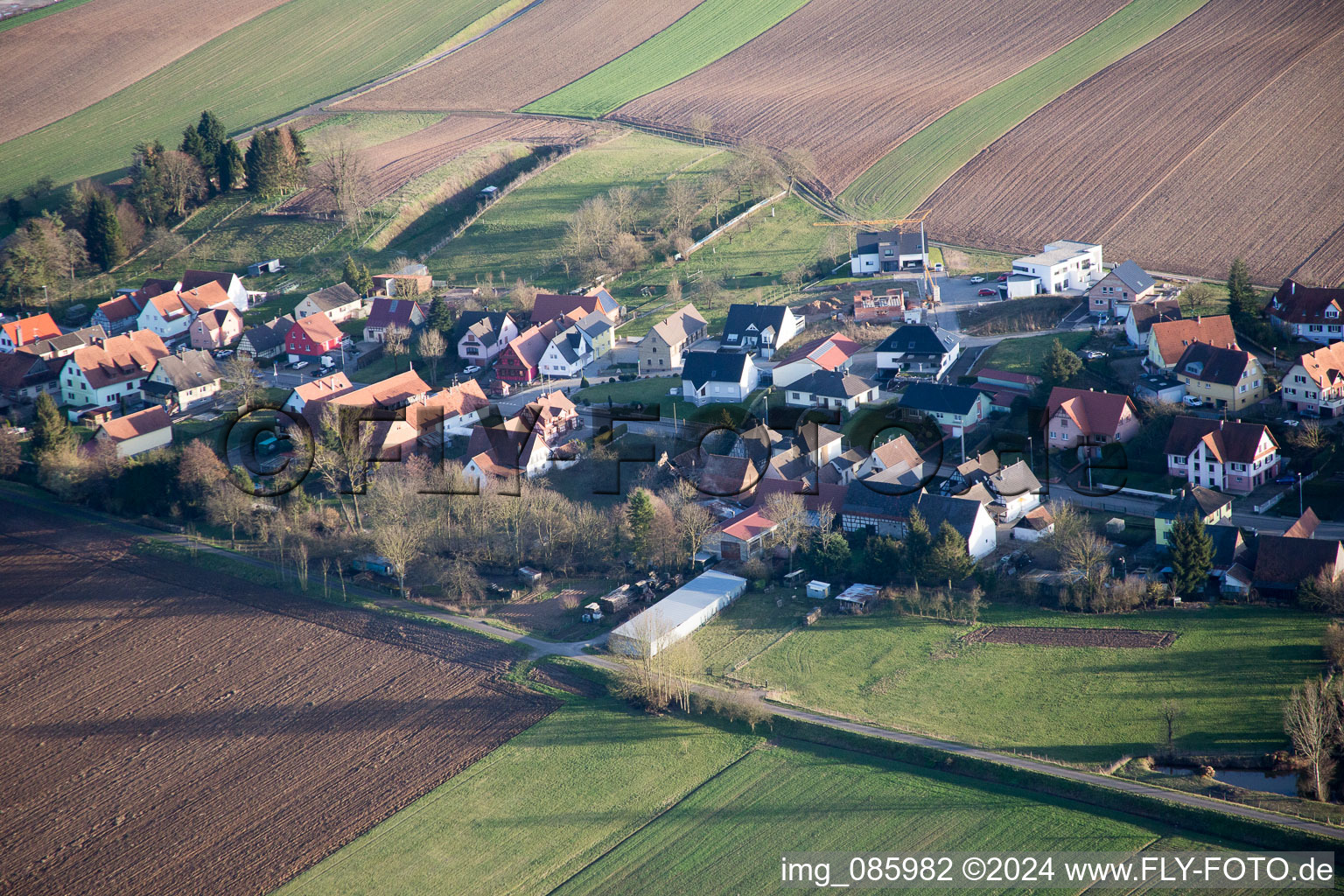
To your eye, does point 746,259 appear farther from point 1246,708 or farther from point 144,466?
point 1246,708

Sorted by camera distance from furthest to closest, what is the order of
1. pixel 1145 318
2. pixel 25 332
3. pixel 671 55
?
pixel 671 55
pixel 25 332
pixel 1145 318

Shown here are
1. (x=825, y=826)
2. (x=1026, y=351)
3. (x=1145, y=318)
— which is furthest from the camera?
(x=1026, y=351)

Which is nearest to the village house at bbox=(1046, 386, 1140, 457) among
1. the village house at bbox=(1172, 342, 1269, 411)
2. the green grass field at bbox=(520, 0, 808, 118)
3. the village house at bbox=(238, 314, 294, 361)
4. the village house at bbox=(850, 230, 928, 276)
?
the village house at bbox=(1172, 342, 1269, 411)

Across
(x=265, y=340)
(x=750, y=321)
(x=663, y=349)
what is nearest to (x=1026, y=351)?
(x=750, y=321)

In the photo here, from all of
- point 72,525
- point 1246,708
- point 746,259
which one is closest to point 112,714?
point 72,525

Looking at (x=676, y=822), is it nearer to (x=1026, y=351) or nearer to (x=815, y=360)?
(x=815, y=360)
